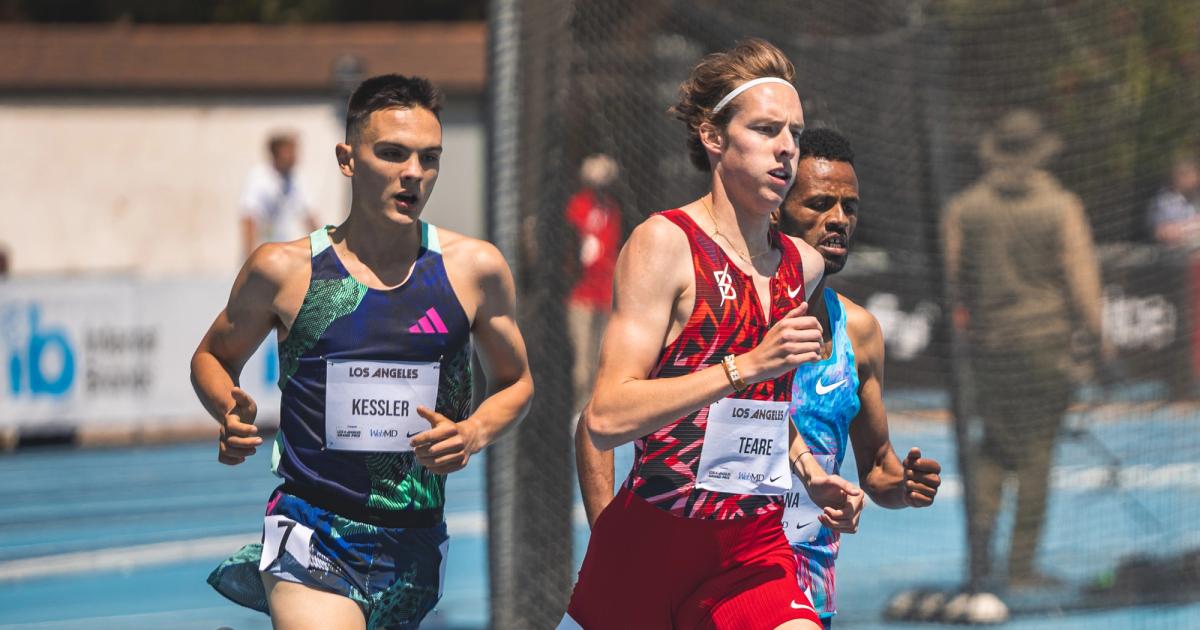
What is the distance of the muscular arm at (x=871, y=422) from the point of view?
4328mm

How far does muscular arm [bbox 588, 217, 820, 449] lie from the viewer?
349 cm

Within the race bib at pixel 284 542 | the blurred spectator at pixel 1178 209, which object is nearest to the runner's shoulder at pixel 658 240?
the race bib at pixel 284 542

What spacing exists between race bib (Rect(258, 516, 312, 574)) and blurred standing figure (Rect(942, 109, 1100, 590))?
498 cm

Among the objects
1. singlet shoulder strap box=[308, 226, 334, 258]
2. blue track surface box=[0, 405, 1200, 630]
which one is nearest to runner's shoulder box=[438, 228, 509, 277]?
singlet shoulder strap box=[308, 226, 334, 258]

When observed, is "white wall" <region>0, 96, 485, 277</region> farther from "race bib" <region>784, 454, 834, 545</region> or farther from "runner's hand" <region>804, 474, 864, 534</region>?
"runner's hand" <region>804, 474, 864, 534</region>

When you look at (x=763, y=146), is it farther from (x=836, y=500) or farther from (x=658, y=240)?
(x=836, y=500)

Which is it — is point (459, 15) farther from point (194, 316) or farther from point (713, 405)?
point (713, 405)

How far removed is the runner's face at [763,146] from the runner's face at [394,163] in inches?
33.1

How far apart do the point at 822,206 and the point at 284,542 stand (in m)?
1.67

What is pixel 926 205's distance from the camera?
8.48 meters

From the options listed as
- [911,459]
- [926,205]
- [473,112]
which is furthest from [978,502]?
[473,112]

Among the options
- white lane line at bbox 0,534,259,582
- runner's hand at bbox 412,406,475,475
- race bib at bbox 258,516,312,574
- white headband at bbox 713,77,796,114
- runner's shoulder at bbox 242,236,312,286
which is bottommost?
white lane line at bbox 0,534,259,582

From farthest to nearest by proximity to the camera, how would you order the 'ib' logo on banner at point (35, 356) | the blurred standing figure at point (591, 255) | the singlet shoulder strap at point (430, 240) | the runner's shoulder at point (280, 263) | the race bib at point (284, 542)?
the 'ib' logo on banner at point (35, 356) → the blurred standing figure at point (591, 255) → the singlet shoulder strap at point (430, 240) → the runner's shoulder at point (280, 263) → the race bib at point (284, 542)

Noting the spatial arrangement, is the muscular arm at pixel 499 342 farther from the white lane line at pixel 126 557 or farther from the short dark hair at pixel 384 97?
the white lane line at pixel 126 557
